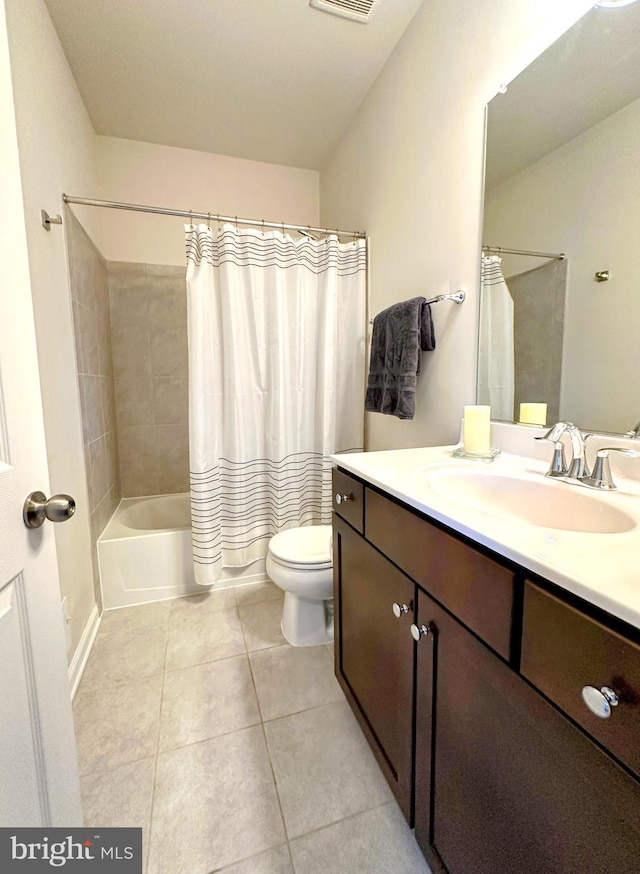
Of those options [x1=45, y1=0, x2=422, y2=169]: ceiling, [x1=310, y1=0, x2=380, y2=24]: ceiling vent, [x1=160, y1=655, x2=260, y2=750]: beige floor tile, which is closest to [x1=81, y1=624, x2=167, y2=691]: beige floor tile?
[x1=160, y1=655, x2=260, y2=750]: beige floor tile

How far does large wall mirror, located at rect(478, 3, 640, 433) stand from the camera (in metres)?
0.82

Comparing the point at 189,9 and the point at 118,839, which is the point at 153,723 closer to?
the point at 118,839

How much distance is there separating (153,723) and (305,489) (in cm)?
117

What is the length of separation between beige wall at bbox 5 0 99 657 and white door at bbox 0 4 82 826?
74 cm

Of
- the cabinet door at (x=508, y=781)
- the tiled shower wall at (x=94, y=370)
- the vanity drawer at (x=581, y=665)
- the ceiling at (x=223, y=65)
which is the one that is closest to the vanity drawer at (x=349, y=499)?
the cabinet door at (x=508, y=781)

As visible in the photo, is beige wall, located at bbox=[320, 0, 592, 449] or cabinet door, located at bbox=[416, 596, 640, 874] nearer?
cabinet door, located at bbox=[416, 596, 640, 874]

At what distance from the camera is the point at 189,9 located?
55.7 inches

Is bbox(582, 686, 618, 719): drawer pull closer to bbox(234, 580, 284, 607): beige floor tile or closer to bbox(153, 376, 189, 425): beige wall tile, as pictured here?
bbox(234, 580, 284, 607): beige floor tile

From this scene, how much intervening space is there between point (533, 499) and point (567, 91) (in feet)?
3.52

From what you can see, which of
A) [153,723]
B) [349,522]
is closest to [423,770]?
[349,522]

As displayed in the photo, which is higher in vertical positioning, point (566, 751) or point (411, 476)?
point (411, 476)

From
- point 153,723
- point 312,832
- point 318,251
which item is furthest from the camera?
point 318,251

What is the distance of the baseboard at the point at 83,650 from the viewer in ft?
4.38

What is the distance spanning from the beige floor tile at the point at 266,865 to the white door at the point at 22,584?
Result: 41cm
